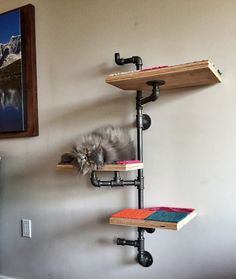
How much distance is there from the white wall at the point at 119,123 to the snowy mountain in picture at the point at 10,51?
0.12 meters

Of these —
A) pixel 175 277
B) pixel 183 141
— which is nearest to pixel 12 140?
pixel 183 141

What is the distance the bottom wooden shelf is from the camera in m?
1.13

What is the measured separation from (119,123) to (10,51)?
0.79m

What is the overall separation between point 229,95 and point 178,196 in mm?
473

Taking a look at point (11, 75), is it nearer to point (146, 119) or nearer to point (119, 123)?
point (119, 123)

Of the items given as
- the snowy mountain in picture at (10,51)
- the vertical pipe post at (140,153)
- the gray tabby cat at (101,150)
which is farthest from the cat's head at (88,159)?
the snowy mountain in picture at (10,51)

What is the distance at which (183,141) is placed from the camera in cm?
135

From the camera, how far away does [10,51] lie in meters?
1.76

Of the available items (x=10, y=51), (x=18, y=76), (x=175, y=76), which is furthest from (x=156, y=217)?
(x=10, y=51)

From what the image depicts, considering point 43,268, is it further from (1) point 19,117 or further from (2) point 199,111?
(2) point 199,111

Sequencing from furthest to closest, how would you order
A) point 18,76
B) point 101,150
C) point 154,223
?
point 18,76, point 101,150, point 154,223

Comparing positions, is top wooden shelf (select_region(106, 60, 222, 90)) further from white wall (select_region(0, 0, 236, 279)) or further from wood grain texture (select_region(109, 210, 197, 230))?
wood grain texture (select_region(109, 210, 197, 230))

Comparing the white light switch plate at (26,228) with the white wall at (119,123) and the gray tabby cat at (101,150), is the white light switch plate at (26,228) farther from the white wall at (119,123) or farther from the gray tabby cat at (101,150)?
the gray tabby cat at (101,150)

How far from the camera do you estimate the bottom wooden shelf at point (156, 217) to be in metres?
1.13
